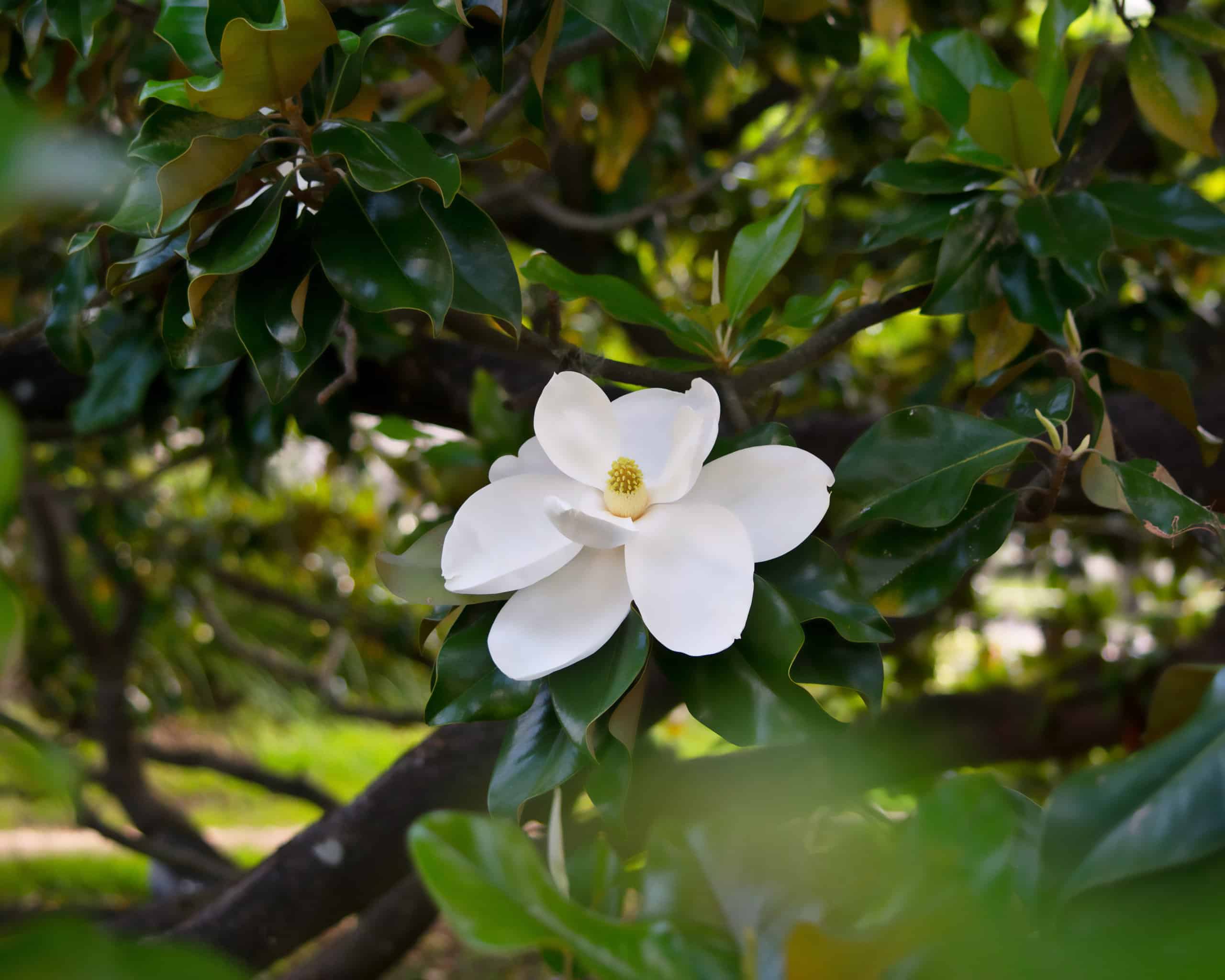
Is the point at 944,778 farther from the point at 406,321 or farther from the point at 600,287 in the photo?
the point at 406,321

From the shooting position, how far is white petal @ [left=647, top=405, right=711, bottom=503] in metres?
0.48

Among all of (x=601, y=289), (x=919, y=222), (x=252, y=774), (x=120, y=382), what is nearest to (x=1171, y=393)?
(x=919, y=222)

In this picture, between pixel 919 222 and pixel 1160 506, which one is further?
pixel 919 222

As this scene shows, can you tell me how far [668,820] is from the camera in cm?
38

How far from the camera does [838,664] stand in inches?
20.5

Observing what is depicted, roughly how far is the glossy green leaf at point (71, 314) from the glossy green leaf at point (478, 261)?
0.35 metres

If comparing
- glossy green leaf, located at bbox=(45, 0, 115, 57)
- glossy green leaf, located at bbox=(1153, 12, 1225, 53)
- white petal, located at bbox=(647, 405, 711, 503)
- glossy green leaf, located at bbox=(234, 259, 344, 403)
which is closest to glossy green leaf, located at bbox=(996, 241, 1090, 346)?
glossy green leaf, located at bbox=(1153, 12, 1225, 53)

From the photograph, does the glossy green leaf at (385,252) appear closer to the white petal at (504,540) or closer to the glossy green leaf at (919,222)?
the white petal at (504,540)

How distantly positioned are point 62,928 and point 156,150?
0.46 m

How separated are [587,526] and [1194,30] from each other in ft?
2.57

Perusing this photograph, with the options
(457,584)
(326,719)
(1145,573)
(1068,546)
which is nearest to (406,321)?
(457,584)

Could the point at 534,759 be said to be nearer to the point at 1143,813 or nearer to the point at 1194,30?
the point at 1143,813

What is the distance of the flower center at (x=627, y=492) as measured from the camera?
1.63ft

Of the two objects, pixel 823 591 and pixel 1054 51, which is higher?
pixel 1054 51
